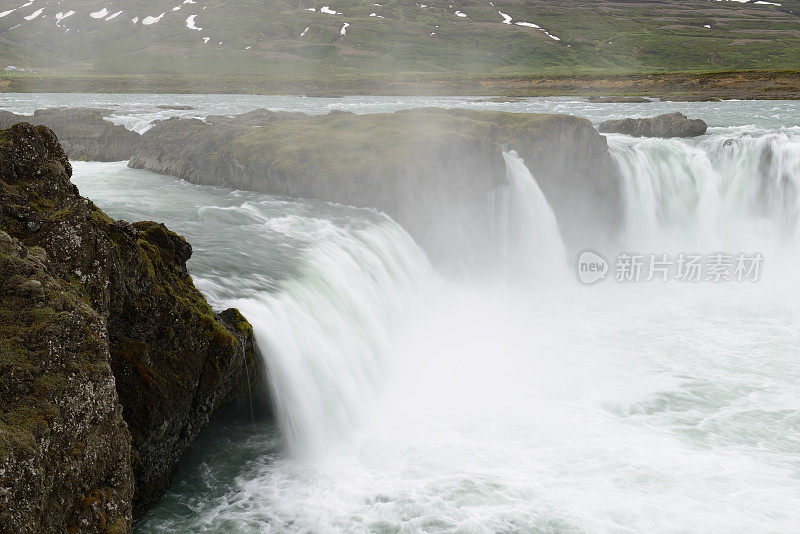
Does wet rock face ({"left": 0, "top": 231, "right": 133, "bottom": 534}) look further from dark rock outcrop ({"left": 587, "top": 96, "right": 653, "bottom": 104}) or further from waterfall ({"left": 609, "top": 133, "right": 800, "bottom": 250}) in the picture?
dark rock outcrop ({"left": 587, "top": 96, "right": 653, "bottom": 104})

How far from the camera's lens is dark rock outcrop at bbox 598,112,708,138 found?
42406 mm

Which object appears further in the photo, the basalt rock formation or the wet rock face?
the basalt rock formation

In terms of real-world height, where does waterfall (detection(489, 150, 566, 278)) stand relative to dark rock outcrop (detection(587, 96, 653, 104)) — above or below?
below

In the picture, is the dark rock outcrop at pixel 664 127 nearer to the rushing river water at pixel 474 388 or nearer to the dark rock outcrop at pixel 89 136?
the rushing river water at pixel 474 388

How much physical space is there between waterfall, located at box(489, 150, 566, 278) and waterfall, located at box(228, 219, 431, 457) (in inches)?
360

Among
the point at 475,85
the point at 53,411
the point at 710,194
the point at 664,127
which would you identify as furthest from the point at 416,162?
the point at 475,85

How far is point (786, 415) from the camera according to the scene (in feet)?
55.0

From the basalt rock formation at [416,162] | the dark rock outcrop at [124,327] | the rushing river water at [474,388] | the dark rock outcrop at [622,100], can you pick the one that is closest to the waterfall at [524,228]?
the rushing river water at [474,388]

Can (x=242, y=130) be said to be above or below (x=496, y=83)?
below

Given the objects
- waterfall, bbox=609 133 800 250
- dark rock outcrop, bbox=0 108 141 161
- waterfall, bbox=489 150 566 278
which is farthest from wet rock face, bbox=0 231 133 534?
dark rock outcrop, bbox=0 108 141 161

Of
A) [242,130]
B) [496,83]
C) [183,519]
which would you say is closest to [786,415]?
[183,519]

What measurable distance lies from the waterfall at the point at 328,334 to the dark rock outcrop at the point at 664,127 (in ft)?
92.3

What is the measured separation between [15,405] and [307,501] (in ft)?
20.8

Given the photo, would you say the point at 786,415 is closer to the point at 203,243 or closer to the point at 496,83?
the point at 203,243
